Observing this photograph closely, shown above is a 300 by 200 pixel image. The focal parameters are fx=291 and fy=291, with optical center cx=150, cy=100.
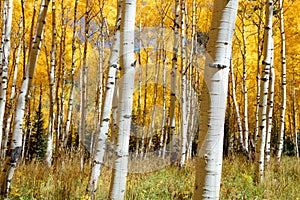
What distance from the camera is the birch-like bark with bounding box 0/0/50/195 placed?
3250mm

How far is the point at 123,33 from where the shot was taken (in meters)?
2.51

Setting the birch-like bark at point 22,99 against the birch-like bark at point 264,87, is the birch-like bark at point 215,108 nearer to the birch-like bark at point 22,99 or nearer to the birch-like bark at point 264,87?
the birch-like bark at point 22,99

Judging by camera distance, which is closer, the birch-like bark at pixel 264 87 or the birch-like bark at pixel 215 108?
the birch-like bark at pixel 215 108

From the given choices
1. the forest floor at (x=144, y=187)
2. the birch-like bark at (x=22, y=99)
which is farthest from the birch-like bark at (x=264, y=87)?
the birch-like bark at (x=22, y=99)

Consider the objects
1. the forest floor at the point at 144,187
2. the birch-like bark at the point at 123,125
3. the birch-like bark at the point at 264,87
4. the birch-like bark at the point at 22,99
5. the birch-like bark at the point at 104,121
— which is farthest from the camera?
the birch-like bark at the point at 264,87

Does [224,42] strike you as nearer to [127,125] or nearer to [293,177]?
[127,125]

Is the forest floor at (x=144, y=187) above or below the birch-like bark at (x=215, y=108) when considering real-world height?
below

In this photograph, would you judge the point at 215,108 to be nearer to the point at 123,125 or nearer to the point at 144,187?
the point at 123,125

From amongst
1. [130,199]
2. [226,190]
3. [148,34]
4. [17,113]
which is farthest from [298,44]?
[17,113]

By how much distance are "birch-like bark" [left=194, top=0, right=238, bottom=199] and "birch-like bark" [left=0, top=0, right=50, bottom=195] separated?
2.20 m

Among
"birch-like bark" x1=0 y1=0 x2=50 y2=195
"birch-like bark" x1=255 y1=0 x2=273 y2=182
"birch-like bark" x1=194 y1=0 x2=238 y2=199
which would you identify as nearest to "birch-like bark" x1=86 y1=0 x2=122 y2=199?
"birch-like bark" x1=0 y1=0 x2=50 y2=195

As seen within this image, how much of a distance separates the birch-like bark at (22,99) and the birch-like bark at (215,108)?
220 centimetres

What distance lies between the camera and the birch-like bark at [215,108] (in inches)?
68.2

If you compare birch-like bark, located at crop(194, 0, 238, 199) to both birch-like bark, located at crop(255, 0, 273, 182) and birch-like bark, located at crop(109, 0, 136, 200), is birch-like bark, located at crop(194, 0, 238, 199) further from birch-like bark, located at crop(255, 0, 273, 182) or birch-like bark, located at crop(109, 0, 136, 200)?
birch-like bark, located at crop(255, 0, 273, 182)
